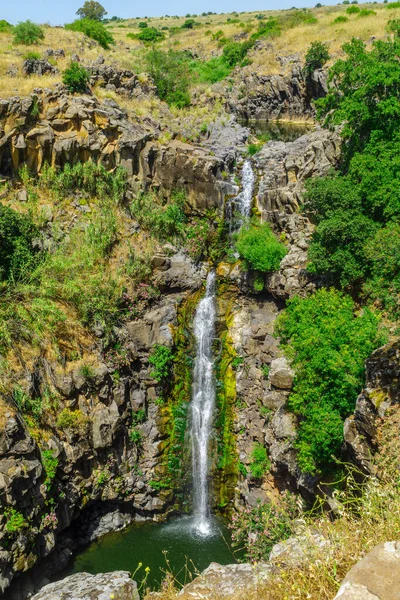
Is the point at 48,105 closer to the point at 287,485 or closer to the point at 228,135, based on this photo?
the point at 228,135

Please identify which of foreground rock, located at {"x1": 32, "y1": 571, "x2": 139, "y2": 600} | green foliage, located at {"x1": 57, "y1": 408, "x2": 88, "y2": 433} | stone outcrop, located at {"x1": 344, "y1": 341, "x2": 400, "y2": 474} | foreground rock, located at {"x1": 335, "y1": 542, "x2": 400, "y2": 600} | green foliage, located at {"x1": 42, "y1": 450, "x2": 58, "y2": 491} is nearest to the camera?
foreground rock, located at {"x1": 335, "y1": 542, "x2": 400, "y2": 600}

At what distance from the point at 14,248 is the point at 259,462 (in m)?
13.5

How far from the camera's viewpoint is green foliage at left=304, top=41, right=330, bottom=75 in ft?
129

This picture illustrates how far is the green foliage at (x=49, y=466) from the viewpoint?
585 inches

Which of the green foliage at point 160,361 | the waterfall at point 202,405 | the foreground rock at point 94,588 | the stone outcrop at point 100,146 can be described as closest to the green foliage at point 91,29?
the stone outcrop at point 100,146

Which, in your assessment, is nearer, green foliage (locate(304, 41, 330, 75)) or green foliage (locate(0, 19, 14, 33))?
green foliage (locate(0, 19, 14, 33))

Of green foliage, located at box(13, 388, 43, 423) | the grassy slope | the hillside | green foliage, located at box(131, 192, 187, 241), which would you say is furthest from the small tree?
green foliage, located at box(13, 388, 43, 423)

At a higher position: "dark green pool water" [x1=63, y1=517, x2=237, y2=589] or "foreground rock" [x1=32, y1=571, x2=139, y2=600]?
"foreground rock" [x1=32, y1=571, x2=139, y2=600]

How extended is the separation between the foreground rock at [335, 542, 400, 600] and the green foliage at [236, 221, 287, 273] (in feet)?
49.5

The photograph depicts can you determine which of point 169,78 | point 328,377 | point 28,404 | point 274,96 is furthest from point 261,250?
point 274,96

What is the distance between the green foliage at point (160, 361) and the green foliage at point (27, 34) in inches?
994

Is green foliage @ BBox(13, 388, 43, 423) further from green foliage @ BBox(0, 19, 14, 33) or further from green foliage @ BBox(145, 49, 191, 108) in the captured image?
green foliage @ BBox(0, 19, 14, 33)

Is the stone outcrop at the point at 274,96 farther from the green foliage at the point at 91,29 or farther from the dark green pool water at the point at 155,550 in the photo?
the dark green pool water at the point at 155,550

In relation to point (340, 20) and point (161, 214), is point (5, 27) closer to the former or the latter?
point (161, 214)
